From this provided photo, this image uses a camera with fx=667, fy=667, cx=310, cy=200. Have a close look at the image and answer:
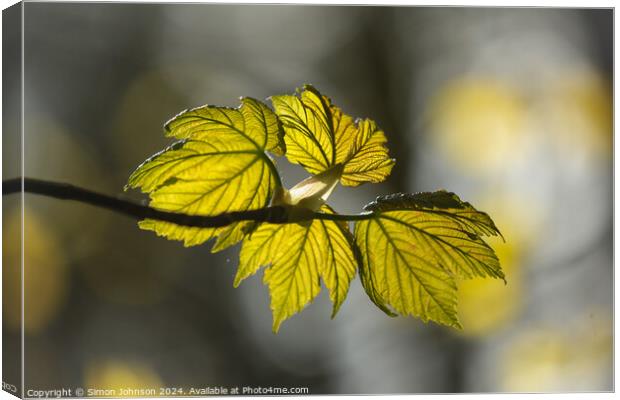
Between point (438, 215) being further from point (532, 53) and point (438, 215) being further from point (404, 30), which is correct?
point (404, 30)

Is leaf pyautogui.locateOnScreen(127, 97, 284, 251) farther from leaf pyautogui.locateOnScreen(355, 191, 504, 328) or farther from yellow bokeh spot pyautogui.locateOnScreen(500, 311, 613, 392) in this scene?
yellow bokeh spot pyautogui.locateOnScreen(500, 311, 613, 392)

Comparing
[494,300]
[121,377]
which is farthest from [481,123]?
[121,377]

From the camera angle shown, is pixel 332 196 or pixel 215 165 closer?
pixel 215 165

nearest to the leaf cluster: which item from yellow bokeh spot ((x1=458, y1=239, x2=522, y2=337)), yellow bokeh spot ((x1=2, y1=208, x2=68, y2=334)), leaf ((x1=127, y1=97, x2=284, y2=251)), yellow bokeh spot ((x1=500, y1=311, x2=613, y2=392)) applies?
leaf ((x1=127, y1=97, x2=284, y2=251))

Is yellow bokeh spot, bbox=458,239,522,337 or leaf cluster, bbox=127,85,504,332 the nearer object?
leaf cluster, bbox=127,85,504,332

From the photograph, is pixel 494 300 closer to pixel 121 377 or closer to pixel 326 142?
pixel 121 377

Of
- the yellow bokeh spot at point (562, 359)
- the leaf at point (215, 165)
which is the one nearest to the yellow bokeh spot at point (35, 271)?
the leaf at point (215, 165)
